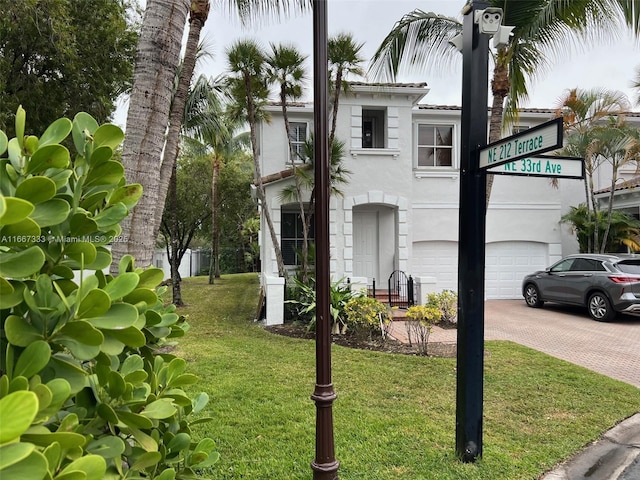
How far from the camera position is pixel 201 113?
14336 mm

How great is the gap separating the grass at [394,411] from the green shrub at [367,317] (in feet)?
3.32

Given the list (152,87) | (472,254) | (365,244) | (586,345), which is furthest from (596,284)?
(152,87)

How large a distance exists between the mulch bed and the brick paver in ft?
1.81

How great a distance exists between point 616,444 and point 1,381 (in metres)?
5.22

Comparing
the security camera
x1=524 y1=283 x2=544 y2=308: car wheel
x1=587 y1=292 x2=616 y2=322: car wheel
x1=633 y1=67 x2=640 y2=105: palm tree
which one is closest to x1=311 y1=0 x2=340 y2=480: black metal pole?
the security camera

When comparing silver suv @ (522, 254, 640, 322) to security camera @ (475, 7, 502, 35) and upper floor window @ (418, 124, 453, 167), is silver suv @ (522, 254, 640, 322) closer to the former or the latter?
upper floor window @ (418, 124, 453, 167)

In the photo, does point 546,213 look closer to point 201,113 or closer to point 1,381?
point 201,113

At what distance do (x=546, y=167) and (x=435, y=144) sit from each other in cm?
1255

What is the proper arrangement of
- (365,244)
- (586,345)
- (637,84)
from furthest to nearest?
(637,84)
(365,244)
(586,345)

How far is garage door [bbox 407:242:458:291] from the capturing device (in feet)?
50.3

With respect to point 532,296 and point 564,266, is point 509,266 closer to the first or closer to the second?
point 532,296

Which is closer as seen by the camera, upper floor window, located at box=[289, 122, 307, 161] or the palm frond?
the palm frond

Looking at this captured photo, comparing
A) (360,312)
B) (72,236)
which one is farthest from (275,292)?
(72,236)

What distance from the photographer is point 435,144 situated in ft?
50.4
